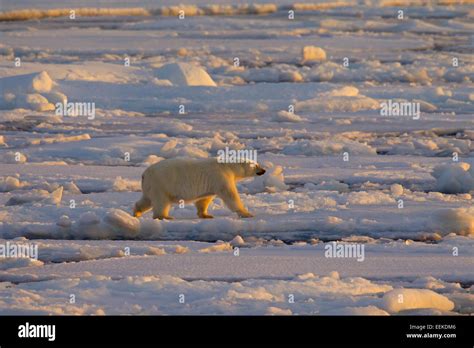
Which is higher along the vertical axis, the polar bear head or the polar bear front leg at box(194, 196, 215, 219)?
the polar bear head

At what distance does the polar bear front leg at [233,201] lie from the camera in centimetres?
777

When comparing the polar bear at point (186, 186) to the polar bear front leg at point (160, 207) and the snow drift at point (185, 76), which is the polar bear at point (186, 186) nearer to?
the polar bear front leg at point (160, 207)

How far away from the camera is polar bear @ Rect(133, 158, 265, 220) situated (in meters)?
7.73

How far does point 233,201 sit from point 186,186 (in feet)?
1.09

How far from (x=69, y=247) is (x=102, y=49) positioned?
43.7ft

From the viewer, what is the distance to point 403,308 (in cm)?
545

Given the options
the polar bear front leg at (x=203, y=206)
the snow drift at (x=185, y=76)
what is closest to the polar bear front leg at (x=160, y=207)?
the polar bear front leg at (x=203, y=206)

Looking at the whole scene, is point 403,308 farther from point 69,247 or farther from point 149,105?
point 149,105

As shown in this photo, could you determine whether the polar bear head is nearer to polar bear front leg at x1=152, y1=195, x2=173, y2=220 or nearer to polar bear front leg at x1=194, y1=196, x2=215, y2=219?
polar bear front leg at x1=194, y1=196, x2=215, y2=219

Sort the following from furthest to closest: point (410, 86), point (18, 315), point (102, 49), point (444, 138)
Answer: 1. point (102, 49)
2. point (410, 86)
3. point (444, 138)
4. point (18, 315)

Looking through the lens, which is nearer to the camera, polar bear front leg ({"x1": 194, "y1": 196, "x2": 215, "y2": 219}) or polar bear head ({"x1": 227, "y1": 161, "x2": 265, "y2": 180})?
polar bear front leg ({"x1": 194, "y1": 196, "x2": 215, "y2": 219})

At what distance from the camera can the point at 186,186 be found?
7754 mm

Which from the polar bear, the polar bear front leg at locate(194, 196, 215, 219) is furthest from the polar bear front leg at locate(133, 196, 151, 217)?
the polar bear front leg at locate(194, 196, 215, 219)
